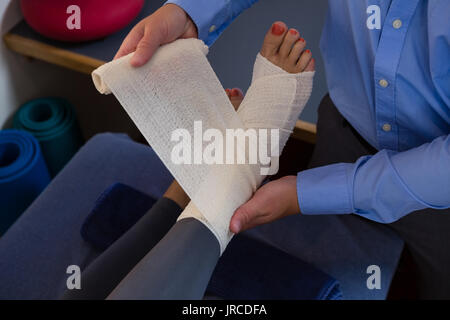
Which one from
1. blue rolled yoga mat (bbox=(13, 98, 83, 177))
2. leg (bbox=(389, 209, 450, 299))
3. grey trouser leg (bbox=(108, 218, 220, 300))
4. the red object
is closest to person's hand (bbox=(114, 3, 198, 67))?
grey trouser leg (bbox=(108, 218, 220, 300))

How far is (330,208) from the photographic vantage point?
33.4 inches

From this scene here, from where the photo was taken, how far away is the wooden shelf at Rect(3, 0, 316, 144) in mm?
1228

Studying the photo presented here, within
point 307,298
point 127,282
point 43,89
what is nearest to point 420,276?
point 307,298

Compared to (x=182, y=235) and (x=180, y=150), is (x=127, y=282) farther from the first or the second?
(x=180, y=150)

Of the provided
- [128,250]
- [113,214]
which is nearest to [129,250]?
[128,250]

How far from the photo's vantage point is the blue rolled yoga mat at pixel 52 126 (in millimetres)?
1414

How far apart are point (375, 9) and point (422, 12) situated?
0.22ft

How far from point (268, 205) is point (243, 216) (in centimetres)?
5

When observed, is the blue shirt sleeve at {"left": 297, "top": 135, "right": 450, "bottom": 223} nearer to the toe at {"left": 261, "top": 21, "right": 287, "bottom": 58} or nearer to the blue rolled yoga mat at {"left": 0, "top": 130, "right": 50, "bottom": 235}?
the toe at {"left": 261, "top": 21, "right": 287, "bottom": 58}

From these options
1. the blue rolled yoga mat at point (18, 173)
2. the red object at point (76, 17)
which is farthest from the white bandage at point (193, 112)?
the blue rolled yoga mat at point (18, 173)

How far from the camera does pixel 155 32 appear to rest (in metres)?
0.81

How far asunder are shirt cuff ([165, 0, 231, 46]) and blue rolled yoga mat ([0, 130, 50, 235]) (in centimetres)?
62

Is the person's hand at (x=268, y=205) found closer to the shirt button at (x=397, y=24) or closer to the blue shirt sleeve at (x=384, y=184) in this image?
the blue shirt sleeve at (x=384, y=184)

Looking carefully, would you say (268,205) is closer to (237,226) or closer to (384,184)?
(237,226)
